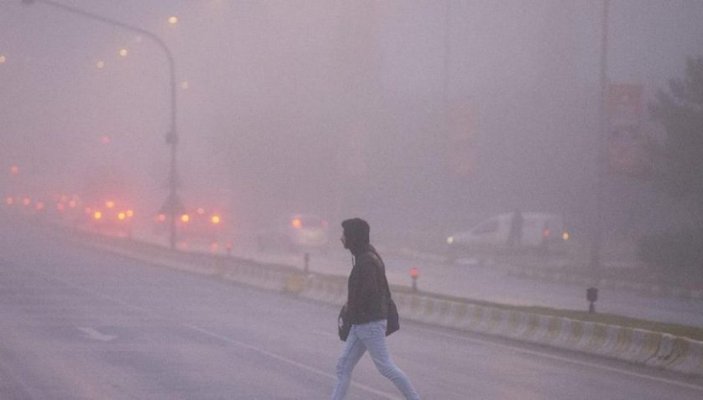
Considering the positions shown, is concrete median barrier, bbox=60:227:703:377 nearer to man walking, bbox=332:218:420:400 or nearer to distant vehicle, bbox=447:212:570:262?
man walking, bbox=332:218:420:400

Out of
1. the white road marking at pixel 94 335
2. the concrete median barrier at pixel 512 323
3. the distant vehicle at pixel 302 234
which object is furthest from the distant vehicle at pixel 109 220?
the white road marking at pixel 94 335

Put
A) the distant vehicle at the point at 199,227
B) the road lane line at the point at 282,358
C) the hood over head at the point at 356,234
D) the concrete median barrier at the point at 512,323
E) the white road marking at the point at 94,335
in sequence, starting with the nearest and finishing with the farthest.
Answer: the hood over head at the point at 356,234, the road lane line at the point at 282,358, the concrete median barrier at the point at 512,323, the white road marking at the point at 94,335, the distant vehicle at the point at 199,227

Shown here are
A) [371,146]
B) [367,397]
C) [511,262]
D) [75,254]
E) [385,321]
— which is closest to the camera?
[385,321]

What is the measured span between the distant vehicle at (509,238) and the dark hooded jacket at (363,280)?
4098 centimetres

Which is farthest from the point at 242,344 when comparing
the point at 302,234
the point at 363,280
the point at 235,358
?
the point at 302,234

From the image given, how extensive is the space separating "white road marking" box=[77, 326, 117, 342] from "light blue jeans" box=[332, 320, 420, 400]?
9.48 metres

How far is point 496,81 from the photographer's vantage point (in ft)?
283

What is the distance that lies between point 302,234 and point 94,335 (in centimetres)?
3692

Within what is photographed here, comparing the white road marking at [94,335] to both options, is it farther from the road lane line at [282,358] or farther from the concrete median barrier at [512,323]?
the concrete median barrier at [512,323]

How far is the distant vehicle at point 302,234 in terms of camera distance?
58.3m

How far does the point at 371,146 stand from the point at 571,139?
1947 cm

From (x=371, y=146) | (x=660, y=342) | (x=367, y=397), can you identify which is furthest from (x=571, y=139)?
(x=367, y=397)

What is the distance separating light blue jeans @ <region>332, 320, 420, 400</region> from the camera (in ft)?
38.5

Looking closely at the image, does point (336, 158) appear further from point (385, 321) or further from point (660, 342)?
point (385, 321)
